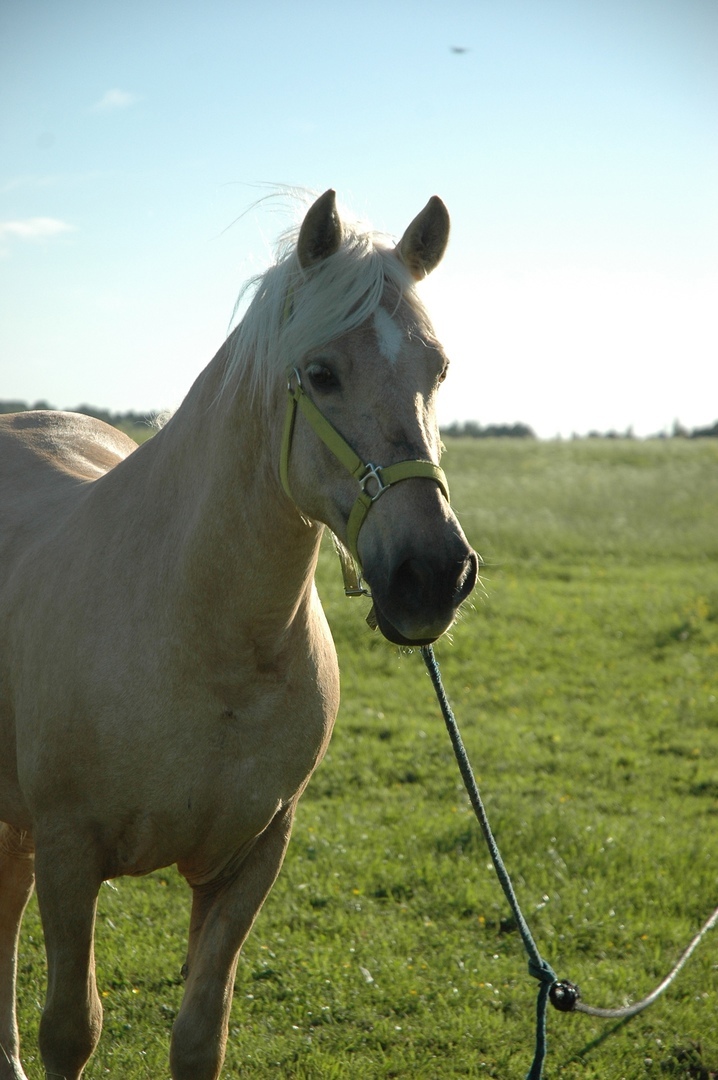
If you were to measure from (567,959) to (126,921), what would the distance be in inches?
77.3

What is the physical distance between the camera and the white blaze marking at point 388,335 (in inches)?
86.0

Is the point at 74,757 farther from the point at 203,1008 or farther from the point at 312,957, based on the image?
the point at 312,957

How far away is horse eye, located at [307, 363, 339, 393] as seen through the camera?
222 cm

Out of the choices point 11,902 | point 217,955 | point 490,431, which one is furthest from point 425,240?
point 490,431

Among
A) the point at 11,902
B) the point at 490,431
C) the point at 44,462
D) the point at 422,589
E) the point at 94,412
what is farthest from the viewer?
the point at 490,431

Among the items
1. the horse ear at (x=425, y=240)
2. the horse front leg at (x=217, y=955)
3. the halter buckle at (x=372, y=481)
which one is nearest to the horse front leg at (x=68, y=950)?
the horse front leg at (x=217, y=955)

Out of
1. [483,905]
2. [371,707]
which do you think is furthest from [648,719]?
[483,905]

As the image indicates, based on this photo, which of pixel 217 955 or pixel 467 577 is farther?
pixel 217 955

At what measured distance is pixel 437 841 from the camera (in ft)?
17.2

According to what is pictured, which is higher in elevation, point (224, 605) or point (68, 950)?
point (224, 605)

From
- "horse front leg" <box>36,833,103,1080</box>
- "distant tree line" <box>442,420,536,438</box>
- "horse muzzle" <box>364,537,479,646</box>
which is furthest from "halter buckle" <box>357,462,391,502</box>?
"distant tree line" <box>442,420,536,438</box>

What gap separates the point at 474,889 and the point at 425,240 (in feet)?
10.9

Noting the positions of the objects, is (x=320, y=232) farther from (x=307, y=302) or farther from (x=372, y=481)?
(x=372, y=481)

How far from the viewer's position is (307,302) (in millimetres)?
2279
